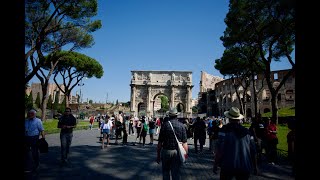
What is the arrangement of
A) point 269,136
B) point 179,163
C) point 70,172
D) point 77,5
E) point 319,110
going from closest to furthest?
point 319,110 → point 179,163 → point 70,172 → point 269,136 → point 77,5

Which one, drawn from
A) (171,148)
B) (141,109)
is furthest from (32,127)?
(141,109)

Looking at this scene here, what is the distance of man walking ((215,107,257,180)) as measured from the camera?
315 centimetres

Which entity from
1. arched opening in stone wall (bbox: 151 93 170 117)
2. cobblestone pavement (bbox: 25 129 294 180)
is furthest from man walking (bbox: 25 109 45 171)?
arched opening in stone wall (bbox: 151 93 170 117)

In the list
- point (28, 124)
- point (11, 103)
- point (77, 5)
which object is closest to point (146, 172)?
point (28, 124)

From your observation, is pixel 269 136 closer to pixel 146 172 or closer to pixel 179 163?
pixel 146 172

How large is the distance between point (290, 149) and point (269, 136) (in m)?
1.84

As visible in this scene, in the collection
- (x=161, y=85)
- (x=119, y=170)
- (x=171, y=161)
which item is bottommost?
(x=119, y=170)

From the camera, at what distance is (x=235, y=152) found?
3193mm

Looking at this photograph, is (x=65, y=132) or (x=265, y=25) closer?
(x=65, y=132)

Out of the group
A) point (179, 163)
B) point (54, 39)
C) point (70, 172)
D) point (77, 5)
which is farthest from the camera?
point (54, 39)

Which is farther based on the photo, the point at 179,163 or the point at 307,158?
the point at 179,163

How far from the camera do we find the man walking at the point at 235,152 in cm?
315

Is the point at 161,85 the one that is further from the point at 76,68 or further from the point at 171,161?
the point at 171,161

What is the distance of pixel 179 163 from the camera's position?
160 inches
